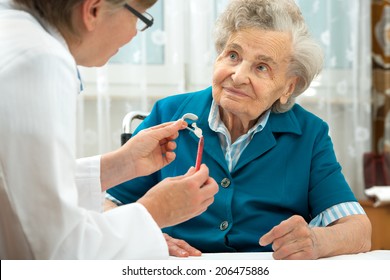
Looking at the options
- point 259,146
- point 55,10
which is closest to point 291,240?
point 259,146

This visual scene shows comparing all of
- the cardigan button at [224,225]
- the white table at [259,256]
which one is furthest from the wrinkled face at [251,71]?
the white table at [259,256]

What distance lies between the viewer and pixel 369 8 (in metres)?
3.18

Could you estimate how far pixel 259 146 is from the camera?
1.63 metres

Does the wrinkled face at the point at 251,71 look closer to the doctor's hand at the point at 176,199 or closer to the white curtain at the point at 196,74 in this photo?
the doctor's hand at the point at 176,199

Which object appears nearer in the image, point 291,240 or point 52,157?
point 52,157

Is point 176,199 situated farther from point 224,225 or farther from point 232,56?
point 232,56

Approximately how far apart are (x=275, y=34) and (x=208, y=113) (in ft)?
0.99

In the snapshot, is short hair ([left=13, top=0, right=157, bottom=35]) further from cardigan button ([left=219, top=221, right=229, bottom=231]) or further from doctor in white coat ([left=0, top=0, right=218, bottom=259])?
cardigan button ([left=219, top=221, right=229, bottom=231])

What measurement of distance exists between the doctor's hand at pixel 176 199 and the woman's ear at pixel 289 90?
2.14ft

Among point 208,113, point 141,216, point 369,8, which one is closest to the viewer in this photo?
point 141,216

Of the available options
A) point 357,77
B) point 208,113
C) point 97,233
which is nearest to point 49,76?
point 97,233

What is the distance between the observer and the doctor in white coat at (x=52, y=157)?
866mm

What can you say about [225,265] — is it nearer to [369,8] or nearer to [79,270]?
[79,270]

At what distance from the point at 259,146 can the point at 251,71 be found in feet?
0.72
